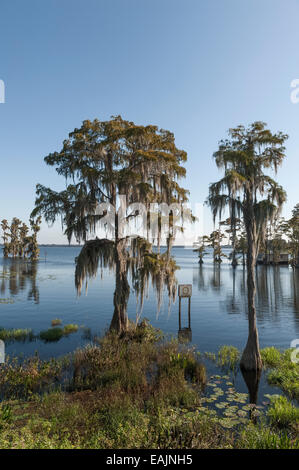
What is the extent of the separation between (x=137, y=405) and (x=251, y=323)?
6344 mm

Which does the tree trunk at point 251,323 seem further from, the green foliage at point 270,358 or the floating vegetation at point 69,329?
the floating vegetation at point 69,329

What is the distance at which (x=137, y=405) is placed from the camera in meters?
7.59

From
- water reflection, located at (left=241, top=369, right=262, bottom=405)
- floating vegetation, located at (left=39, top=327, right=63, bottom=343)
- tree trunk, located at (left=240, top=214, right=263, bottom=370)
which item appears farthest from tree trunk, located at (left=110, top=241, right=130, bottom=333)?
water reflection, located at (left=241, top=369, right=262, bottom=405)

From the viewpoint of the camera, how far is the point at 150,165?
13391 mm

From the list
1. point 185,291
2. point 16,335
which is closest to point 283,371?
point 185,291

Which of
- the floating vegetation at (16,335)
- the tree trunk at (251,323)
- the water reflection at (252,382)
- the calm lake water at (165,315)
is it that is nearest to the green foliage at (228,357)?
the tree trunk at (251,323)

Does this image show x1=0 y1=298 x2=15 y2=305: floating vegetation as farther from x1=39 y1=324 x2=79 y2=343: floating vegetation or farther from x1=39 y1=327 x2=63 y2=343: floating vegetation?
x1=39 y1=327 x2=63 y2=343: floating vegetation

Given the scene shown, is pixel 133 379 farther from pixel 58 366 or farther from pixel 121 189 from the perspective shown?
pixel 121 189

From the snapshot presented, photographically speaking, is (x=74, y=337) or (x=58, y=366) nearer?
(x=58, y=366)

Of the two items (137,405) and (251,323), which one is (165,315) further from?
(137,405)

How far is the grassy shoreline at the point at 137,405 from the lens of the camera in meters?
5.84

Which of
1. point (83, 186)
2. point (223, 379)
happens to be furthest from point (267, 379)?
point (83, 186)

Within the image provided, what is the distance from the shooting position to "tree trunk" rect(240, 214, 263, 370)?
37.4 ft
